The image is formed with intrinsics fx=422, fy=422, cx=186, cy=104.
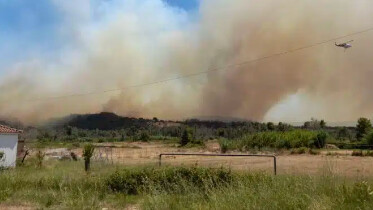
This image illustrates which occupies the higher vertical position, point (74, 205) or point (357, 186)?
point (357, 186)

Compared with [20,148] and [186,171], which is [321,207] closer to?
[186,171]

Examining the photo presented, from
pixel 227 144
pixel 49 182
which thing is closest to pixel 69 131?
pixel 227 144

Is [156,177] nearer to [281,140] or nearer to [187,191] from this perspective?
[187,191]

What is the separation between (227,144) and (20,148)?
3151 centimetres

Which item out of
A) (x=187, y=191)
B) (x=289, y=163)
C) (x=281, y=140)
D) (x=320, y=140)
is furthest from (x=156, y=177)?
(x=320, y=140)

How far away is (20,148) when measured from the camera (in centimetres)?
4484

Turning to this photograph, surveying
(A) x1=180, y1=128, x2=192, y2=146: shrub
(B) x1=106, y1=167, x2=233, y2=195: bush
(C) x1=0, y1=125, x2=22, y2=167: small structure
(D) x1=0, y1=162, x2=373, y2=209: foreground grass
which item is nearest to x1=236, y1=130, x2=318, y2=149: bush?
(A) x1=180, y1=128, x2=192, y2=146: shrub

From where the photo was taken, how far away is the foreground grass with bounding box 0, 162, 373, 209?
22.5 ft

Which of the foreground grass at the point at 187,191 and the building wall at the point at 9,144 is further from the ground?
the building wall at the point at 9,144

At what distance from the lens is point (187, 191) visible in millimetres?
9594

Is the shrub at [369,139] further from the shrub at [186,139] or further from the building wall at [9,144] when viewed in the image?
the building wall at [9,144]

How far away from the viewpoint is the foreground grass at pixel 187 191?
22.5ft

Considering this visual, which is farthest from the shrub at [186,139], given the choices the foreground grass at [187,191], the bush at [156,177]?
the foreground grass at [187,191]

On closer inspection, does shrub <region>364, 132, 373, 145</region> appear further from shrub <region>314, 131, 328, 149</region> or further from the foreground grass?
the foreground grass
